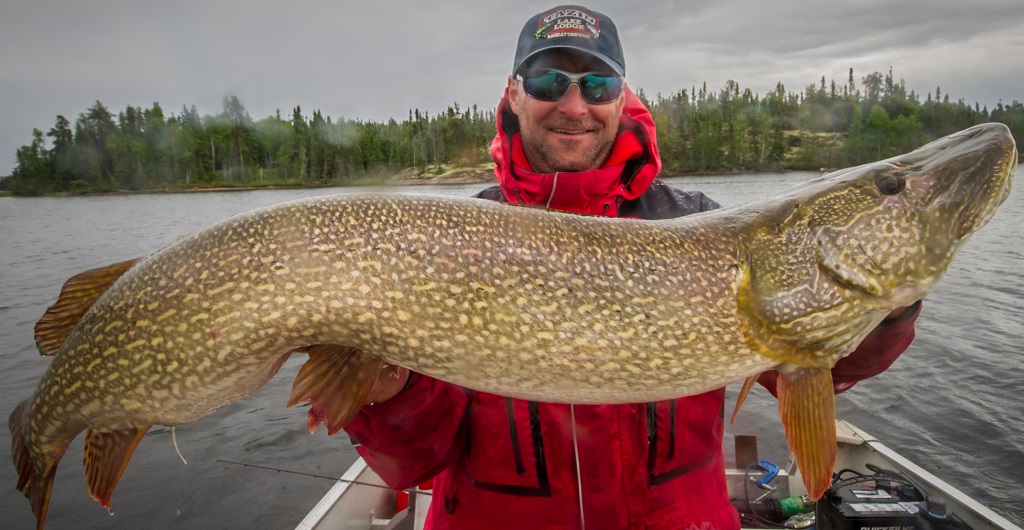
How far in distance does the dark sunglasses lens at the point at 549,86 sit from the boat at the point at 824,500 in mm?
2325

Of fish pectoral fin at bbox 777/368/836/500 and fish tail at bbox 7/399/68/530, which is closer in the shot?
fish pectoral fin at bbox 777/368/836/500

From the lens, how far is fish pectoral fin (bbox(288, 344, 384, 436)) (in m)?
1.64

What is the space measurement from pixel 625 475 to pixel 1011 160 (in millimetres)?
1571

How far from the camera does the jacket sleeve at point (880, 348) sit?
1809 mm

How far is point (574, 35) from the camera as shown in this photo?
2.66 meters

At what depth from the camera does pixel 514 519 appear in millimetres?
2016

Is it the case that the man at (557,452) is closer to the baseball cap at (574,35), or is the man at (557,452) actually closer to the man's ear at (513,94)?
the man's ear at (513,94)

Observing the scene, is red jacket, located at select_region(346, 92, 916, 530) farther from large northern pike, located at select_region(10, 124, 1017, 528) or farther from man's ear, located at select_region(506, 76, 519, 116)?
man's ear, located at select_region(506, 76, 519, 116)

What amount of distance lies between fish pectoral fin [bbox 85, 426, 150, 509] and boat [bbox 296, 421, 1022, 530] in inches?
50.7

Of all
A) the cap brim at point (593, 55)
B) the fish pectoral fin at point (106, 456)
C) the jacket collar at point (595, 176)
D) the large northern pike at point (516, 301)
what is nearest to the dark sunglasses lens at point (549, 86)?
the cap brim at point (593, 55)

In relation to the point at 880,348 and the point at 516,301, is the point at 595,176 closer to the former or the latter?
the point at 516,301

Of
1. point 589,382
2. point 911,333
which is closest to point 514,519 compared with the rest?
point 589,382

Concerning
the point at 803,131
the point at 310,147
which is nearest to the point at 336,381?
the point at 310,147

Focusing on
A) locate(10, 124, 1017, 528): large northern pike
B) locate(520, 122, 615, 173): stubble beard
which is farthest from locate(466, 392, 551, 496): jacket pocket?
locate(520, 122, 615, 173): stubble beard
